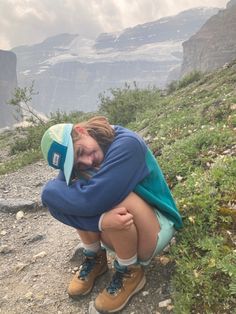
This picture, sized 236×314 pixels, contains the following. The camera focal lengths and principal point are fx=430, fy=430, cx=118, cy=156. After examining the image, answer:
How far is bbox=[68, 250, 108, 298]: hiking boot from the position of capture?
4.98 m

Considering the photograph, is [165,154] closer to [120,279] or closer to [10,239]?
[10,239]

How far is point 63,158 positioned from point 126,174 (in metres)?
0.64

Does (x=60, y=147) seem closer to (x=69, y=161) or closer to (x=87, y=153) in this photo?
(x=69, y=161)

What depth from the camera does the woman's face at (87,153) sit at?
428 cm

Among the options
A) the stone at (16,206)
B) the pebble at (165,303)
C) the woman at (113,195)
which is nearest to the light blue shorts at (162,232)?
the woman at (113,195)

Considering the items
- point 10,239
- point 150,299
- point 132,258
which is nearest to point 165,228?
point 132,258

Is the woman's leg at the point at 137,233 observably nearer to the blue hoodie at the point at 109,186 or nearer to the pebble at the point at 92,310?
the blue hoodie at the point at 109,186

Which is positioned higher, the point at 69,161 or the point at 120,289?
the point at 69,161

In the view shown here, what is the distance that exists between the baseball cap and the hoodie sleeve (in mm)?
180

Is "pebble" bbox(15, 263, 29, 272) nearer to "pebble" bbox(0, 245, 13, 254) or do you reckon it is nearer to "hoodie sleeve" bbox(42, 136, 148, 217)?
"pebble" bbox(0, 245, 13, 254)

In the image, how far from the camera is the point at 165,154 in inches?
341

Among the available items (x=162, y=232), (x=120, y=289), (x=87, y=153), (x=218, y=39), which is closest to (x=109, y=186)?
(x=87, y=153)

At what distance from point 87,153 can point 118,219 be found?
77 centimetres

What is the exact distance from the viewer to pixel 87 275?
5.02 metres
